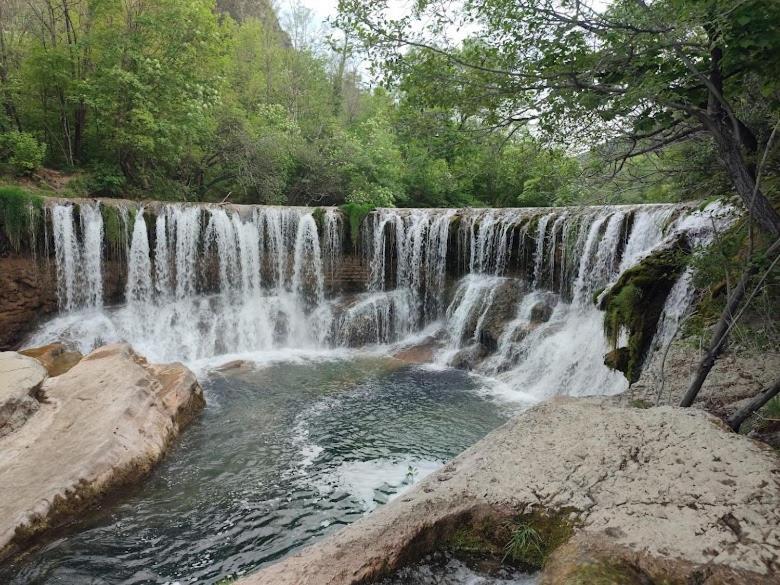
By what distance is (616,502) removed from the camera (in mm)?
3342

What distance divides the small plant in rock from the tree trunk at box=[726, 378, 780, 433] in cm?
204

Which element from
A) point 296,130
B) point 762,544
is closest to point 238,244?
point 296,130

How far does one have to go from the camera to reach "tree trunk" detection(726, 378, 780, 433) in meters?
3.55

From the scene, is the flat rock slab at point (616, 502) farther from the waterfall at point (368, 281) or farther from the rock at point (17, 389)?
the waterfall at point (368, 281)

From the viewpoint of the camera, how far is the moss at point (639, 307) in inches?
281

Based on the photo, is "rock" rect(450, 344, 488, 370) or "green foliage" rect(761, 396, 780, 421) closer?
"green foliage" rect(761, 396, 780, 421)

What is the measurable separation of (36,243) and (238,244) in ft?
16.3

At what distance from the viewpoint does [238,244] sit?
47.0 ft

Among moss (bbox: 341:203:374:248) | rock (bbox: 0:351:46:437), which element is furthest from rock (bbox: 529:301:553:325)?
rock (bbox: 0:351:46:437)

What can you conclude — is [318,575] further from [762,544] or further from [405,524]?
[762,544]

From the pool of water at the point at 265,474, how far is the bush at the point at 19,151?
30.6 feet

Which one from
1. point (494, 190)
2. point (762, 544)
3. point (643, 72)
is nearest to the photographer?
point (762, 544)

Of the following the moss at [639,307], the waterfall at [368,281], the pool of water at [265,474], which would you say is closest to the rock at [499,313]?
the waterfall at [368,281]

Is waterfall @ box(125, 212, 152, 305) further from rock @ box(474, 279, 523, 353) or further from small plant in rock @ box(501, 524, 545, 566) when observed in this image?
small plant in rock @ box(501, 524, 545, 566)
